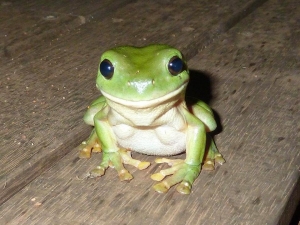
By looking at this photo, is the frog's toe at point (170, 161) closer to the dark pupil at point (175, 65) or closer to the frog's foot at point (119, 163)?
the frog's foot at point (119, 163)

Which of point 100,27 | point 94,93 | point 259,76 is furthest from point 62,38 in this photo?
point 259,76

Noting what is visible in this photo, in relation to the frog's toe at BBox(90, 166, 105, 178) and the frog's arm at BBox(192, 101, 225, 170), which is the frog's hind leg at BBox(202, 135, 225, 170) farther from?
the frog's toe at BBox(90, 166, 105, 178)

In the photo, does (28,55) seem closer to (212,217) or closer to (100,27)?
(100,27)

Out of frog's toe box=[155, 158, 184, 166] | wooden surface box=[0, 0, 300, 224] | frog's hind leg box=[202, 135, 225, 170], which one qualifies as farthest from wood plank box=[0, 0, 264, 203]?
frog's hind leg box=[202, 135, 225, 170]

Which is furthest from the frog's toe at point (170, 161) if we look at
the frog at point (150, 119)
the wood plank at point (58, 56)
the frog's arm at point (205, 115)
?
the wood plank at point (58, 56)

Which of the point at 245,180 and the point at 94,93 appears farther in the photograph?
the point at 94,93

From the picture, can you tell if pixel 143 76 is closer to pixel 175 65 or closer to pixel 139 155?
pixel 175 65
